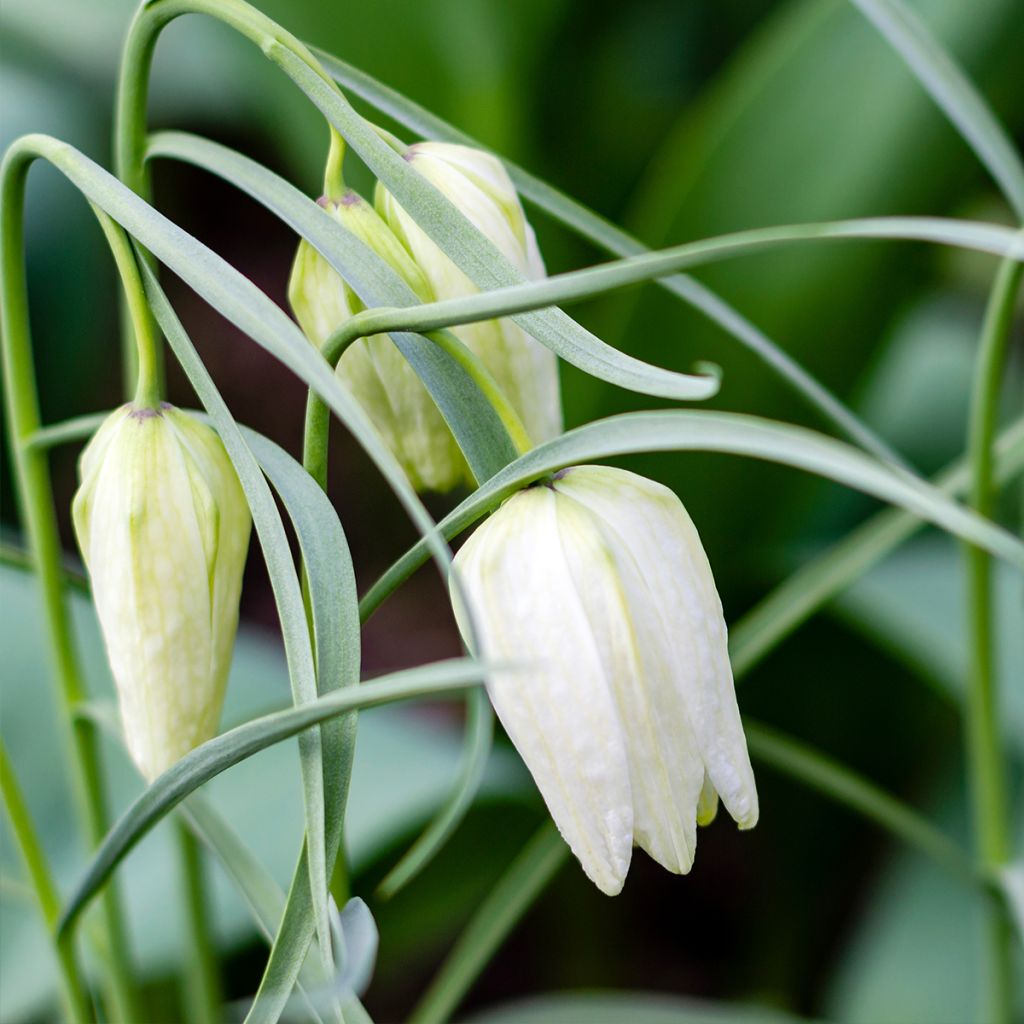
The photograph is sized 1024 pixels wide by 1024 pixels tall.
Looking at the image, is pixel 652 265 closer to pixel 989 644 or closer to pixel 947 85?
pixel 947 85

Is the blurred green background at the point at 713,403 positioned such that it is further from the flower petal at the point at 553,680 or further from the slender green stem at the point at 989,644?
the flower petal at the point at 553,680

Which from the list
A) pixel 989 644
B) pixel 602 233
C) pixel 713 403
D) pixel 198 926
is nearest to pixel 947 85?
pixel 602 233

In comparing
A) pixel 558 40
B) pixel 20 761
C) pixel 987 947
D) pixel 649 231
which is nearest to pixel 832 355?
pixel 649 231

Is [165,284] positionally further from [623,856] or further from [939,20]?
[623,856]

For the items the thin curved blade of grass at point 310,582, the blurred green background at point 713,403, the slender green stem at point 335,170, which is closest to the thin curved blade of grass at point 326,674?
the thin curved blade of grass at point 310,582

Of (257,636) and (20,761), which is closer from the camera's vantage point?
(20,761)
